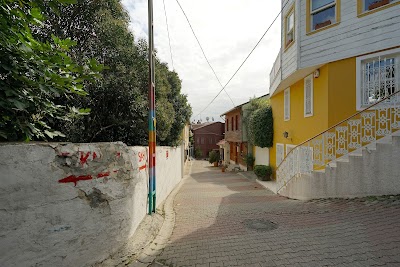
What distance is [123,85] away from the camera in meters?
6.13

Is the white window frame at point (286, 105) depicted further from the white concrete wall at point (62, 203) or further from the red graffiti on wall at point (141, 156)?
the white concrete wall at point (62, 203)

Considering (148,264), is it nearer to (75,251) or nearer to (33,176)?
(75,251)

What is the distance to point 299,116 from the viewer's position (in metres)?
10.1

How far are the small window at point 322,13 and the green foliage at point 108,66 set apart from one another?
6.41 meters

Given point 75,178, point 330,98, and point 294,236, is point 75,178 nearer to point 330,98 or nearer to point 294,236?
point 294,236

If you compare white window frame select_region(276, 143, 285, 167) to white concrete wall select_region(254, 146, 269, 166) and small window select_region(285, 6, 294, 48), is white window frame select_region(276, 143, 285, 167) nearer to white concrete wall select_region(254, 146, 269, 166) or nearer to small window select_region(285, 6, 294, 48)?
white concrete wall select_region(254, 146, 269, 166)

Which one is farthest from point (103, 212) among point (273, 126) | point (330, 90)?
point (273, 126)

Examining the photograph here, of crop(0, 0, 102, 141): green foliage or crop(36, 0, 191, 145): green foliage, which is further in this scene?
crop(36, 0, 191, 145): green foliage

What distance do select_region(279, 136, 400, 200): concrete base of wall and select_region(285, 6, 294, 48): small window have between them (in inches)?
220

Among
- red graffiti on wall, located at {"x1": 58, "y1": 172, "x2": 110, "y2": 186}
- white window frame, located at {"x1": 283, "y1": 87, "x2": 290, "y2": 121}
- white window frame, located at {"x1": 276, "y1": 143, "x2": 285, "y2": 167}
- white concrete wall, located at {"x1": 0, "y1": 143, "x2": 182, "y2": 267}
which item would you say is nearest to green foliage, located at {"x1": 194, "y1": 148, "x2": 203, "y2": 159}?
white window frame, located at {"x1": 276, "y1": 143, "x2": 285, "y2": 167}

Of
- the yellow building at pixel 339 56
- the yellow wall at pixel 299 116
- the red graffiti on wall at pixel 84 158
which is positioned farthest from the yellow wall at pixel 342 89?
the red graffiti on wall at pixel 84 158

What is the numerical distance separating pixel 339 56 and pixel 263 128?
701cm

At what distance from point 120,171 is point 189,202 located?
4.78m

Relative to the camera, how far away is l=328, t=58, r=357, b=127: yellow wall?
7.35 m
